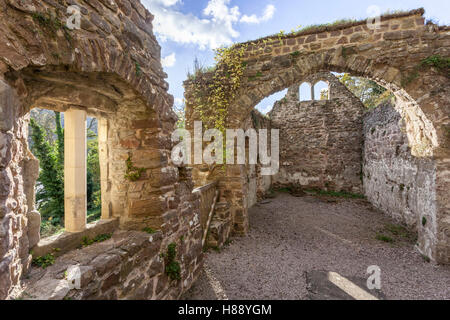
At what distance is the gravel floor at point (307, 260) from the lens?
3.07m

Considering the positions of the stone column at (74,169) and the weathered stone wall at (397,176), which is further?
the weathered stone wall at (397,176)

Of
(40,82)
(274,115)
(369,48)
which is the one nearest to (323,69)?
(369,48)

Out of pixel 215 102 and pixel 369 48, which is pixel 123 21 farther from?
pixel 369 48

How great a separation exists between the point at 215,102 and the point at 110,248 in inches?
149

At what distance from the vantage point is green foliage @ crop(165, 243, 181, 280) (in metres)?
2.62

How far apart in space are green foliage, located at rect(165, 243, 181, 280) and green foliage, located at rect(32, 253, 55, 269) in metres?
1.19

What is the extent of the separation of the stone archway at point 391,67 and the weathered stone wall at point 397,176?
0.21 meters

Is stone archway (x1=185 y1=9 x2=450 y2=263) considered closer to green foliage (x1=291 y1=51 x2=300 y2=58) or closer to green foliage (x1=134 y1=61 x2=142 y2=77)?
green foliage (x1=291 y1=51 x2=300 y2=58)

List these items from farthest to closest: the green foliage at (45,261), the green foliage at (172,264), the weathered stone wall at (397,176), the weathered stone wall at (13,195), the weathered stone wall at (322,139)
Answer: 1. the weathered stone wall at (322,139)
2. the weathered stone wall at (397,176)
3. the green foliage at (172,264)
4. the green foliage at (45,261)
5. the weathered stone wall at (13,195)

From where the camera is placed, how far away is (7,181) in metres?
1.28

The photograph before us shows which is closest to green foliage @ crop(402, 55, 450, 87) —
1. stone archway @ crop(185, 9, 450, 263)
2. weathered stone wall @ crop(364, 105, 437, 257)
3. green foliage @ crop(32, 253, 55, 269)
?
stone archway @ crop(185, 9, 450, 263)

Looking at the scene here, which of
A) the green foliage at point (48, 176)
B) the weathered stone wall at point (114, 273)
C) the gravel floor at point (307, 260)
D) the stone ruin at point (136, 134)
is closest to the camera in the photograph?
the stone ruin at point (136, 134)

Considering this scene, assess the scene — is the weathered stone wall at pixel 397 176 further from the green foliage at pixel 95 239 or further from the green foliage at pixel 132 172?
the green foliage at pixel 95 239

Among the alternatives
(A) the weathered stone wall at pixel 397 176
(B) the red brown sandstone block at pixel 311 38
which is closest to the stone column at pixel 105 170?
(B) the red brown sandstone block at pixel 311 38
